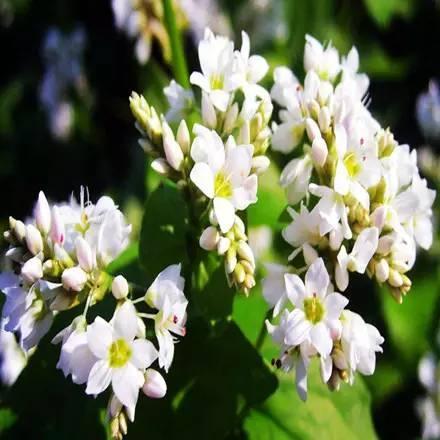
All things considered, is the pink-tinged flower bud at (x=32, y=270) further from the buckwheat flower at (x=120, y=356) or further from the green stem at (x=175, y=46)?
the green stem at (x=175, y=46)

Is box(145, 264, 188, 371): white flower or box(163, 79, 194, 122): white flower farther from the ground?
box(163, 79, 194, 122): white flower

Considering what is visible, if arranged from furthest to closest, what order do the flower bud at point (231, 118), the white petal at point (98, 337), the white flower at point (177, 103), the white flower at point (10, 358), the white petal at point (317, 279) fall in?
the white flower at point (10, 358) < the white flower at point (177, 103) < the flower bud at point (231, 118) < the white petal at point (317, 279) < the white petal at point (98, 337)

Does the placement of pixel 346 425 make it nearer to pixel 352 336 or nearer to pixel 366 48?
pixel 352 336

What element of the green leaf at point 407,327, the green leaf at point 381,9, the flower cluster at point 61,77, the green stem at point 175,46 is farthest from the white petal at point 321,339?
the flower cluster at point 61,77

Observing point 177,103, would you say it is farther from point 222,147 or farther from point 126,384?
point 126,384

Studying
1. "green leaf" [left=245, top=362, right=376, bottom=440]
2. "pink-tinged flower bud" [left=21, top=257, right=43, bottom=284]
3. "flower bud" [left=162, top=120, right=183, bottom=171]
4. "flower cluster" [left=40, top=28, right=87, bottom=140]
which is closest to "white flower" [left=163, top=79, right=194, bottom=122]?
"flower bud" [left=162, top=120, right=183, bottom=171]

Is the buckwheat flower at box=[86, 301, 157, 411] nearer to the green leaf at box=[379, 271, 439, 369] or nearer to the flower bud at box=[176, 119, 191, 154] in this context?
the flower bud at box=[176, 119, 191, 154]
